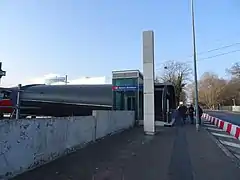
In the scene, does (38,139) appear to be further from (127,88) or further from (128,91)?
(128,91)

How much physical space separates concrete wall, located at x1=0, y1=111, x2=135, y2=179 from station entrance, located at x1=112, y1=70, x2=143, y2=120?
47.5ft

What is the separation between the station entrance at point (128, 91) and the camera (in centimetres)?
2776

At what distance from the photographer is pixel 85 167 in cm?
803

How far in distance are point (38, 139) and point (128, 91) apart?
20.3 meters

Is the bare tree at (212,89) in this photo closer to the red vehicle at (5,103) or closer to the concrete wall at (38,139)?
the red vehicle at (5,103)

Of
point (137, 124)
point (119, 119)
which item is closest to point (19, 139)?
point (119, 119)

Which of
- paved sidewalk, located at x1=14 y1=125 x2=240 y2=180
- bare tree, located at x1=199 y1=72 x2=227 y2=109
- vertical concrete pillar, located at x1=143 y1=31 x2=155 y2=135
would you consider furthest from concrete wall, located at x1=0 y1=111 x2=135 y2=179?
bare tree, located at x1=199 y1=72 x2=227 y2=109

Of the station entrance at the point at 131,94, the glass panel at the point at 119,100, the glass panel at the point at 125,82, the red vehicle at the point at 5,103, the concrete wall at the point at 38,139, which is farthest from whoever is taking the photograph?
the glass panel at the point at 119,100

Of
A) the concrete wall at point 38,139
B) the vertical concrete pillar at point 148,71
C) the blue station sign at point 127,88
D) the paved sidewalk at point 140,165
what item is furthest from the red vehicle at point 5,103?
the blue station sign at point 127,88

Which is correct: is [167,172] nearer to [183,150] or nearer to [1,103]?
[183,150]

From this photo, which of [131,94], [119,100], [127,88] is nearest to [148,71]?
[127,88]

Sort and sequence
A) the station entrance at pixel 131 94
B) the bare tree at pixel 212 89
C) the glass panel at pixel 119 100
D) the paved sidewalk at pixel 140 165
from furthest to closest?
the bare tree at pixel 212 89, the glass panel at pixel 119 100, the station entrance at pixel 131 94, the paved sidewalk at pixel 140 165

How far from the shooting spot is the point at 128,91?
2841 cm

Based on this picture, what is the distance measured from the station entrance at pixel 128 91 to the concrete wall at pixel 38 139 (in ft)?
47.5
